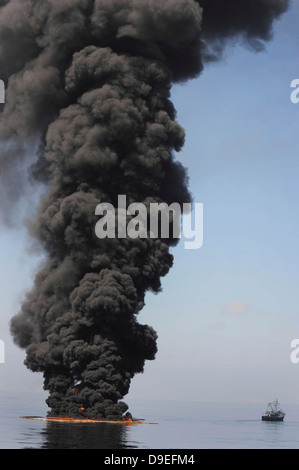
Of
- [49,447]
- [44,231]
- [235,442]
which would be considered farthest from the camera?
[44,231]

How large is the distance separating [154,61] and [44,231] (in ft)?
66.5

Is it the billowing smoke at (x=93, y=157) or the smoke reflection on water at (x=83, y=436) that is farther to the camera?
the billowing smoke at (x=93, y=157)

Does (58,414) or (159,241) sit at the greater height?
(159,241)

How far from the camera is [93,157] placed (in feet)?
276

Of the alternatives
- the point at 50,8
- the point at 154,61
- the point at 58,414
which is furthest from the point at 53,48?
the point at 58,414

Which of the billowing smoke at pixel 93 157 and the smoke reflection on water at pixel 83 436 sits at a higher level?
the billowing smoke at pixel 93 157

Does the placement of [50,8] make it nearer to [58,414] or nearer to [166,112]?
[166,112]

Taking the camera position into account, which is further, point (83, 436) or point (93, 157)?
point (93, 157)

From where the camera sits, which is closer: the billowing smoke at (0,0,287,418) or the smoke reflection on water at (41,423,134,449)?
the smoke reflection on water at (41,423,134,449)

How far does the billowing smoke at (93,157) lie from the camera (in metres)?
79.1

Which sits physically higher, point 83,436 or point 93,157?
point 93,157

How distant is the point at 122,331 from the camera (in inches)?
3172

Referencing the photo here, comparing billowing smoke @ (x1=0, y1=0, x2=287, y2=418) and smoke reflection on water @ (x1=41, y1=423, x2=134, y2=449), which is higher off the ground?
billowing smoke @ (x1=0, y1=0, x2=287, y2=418)

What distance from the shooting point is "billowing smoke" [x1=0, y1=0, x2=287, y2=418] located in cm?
7912
